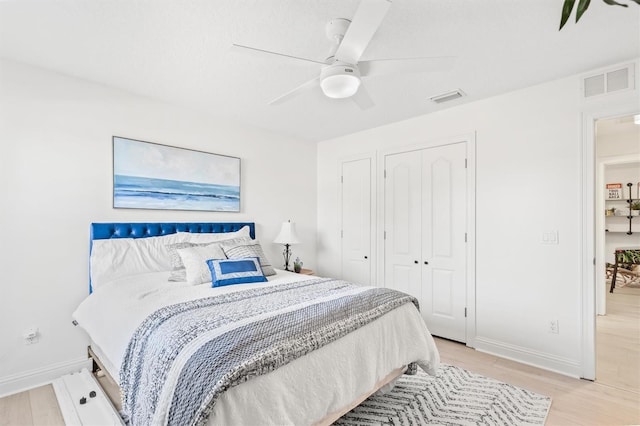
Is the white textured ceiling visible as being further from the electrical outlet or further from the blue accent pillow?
the electrical outlet

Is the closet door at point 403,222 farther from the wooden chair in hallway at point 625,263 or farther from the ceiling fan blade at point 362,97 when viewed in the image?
the wooden chair in hallway at point 625,263

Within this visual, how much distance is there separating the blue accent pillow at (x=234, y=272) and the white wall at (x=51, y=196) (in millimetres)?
1100

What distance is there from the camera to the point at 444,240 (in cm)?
350

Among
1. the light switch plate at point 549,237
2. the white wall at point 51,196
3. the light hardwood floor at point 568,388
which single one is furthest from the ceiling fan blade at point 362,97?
the light hardwood floor at point 568,388

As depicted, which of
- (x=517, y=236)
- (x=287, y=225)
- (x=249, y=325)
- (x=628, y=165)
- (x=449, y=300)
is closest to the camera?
(x=249, y=325)

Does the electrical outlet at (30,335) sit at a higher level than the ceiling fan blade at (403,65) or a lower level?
lower

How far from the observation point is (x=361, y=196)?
14.1 ft

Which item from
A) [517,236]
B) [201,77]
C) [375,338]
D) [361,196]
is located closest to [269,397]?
[375,338]

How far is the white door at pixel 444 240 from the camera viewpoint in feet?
11.1

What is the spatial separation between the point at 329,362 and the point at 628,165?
23.0 ft

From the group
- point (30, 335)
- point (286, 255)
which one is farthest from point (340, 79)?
point (30, 335)

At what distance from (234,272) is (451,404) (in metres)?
1.85

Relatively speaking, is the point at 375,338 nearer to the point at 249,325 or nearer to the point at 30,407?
the point at 249,325

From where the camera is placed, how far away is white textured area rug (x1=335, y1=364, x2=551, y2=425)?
210 cm
